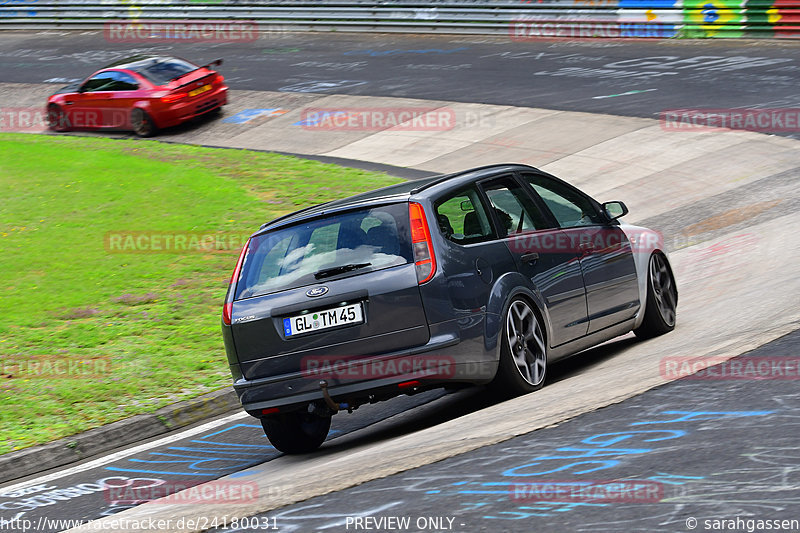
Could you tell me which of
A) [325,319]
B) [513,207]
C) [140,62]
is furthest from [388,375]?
[140,62]

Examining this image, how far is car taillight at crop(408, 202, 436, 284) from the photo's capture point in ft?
22.8

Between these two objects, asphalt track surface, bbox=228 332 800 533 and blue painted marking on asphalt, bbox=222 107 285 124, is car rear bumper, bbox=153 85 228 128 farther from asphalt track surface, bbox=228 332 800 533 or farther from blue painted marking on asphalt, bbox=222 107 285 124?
asphalt track surface, bbox=228 332 800 533

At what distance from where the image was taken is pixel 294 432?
7523 mm

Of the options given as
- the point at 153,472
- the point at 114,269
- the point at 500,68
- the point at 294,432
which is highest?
the point at 294,432

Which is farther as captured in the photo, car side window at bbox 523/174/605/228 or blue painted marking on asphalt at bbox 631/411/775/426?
car side window at bbox 523/174/605/228

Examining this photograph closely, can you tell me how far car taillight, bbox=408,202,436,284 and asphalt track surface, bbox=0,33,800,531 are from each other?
114cm

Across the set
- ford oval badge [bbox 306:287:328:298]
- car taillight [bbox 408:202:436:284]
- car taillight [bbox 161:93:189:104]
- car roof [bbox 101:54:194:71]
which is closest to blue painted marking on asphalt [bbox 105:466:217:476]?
ford oval badge [bbox 306:287:328:298]

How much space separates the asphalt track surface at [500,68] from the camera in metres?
21.5

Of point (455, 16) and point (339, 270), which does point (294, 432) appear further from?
point (455, 16)

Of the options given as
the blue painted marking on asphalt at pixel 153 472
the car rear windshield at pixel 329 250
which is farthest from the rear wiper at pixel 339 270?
the blue painted marking on asphalt at pixel 153 472

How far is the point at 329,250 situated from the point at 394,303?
64 centimetres

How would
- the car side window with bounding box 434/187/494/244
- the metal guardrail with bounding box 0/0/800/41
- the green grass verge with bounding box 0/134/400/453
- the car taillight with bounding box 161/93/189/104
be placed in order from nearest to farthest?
the car side window with bounding box 434/187/494/244
the green grass verge with bounding box 0/134/400/453
the car taillight with bounding box 161/93/189/104
the metal guardrail with bounding box 0/0/800/41

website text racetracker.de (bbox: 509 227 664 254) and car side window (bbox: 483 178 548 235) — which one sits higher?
car side window (bbox: 483 178 548 235)

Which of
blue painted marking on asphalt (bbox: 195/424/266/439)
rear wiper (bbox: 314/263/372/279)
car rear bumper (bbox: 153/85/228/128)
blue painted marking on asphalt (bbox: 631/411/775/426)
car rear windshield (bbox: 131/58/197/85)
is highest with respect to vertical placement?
rear wiper (bbox: 314/263/372/279)
